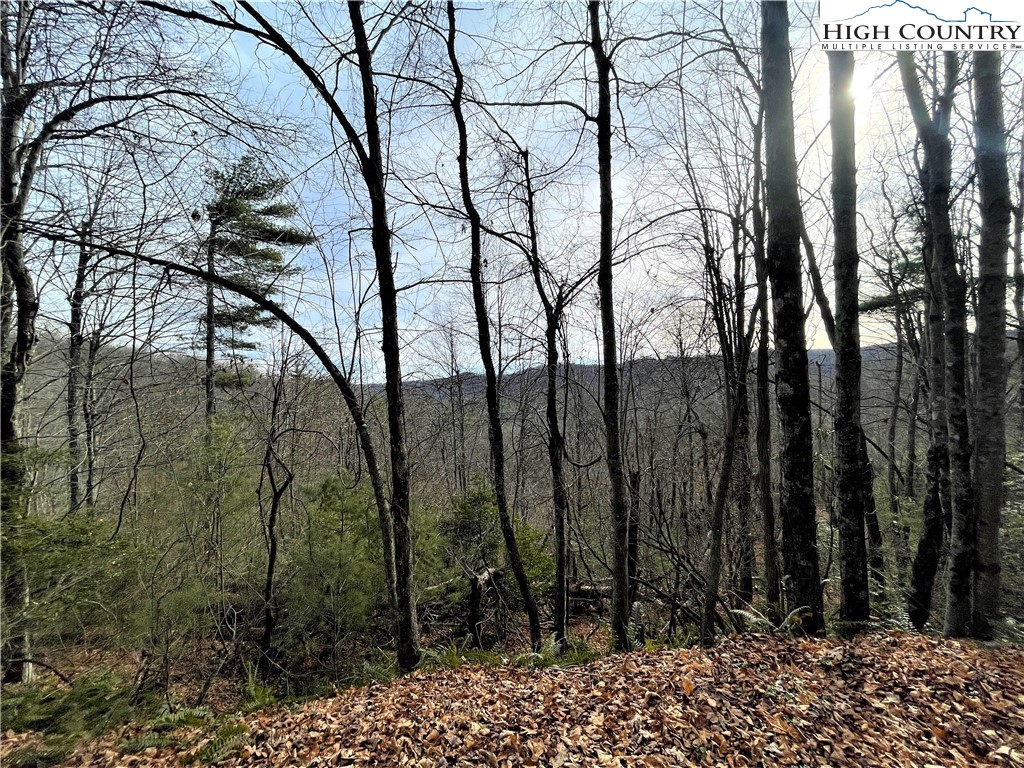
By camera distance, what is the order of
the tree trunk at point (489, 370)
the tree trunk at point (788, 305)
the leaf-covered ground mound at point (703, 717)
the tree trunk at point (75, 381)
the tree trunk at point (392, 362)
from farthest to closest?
the tree trunk at point (489, 370) < the tree trunk at point (392, 362) < the tree trunk at point (75, 381) < the tree trunk at point (788, 305) < the leaf-covered ground mound at point (703, 717)

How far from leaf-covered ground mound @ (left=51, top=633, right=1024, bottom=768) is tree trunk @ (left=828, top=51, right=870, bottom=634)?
62 cm

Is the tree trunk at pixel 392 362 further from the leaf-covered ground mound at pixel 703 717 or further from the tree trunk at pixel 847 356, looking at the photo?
the tree trunk at pixel 847 356

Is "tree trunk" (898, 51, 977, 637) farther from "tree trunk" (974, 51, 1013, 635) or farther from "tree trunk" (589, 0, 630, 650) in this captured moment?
"tree trunk" (589, 0, 630, 650)

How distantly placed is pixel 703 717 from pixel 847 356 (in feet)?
11.9

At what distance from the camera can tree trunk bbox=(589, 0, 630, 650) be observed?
5.20m

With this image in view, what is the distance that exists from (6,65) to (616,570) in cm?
743

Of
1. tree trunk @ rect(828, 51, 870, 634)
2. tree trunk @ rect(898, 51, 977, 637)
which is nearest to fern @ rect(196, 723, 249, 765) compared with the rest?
tree trunk @ rect(828, 51, 870, 634)

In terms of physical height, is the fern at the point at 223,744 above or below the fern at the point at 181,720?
above

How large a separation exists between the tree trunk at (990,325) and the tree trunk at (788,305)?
2.17 m

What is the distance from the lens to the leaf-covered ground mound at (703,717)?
254cm

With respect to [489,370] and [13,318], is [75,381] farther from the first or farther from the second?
[489,370]

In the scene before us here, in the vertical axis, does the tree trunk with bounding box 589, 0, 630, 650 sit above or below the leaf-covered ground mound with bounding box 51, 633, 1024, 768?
above

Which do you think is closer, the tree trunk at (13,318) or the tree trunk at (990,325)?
the tree trunk at (13,318)

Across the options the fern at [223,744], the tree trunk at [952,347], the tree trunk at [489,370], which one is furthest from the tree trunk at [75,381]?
the tree trunk at [952,347]
